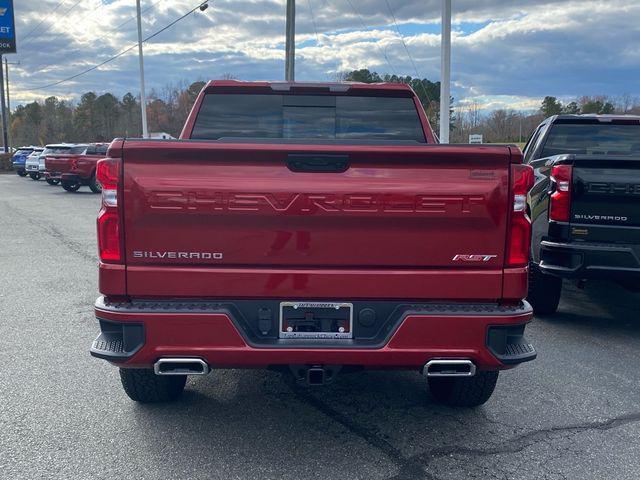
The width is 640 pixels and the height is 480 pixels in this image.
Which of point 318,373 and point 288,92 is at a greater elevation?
point 288,92

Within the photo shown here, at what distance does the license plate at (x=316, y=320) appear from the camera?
124 inches

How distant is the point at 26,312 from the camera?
6.50 metres

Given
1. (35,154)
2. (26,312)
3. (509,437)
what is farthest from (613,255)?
(35,154)

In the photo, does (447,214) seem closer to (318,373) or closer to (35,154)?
(318,373)

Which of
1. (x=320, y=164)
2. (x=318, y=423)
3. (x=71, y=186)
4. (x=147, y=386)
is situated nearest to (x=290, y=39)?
(x=71, y=186)

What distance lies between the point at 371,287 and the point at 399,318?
0.71 feet

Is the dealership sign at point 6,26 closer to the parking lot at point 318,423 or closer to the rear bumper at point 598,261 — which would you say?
the parking lot at point 318,423

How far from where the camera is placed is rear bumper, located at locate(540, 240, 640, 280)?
212 inches

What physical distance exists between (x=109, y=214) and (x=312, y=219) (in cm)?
100

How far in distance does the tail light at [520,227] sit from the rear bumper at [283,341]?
0.89ft

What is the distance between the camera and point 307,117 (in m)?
4.96

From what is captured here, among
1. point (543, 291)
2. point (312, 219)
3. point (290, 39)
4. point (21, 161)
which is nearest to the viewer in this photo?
point (312, 219)

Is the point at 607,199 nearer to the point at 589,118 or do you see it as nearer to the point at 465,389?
the point at 589,118

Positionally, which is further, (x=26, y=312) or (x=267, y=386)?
(x=26, y=312)
